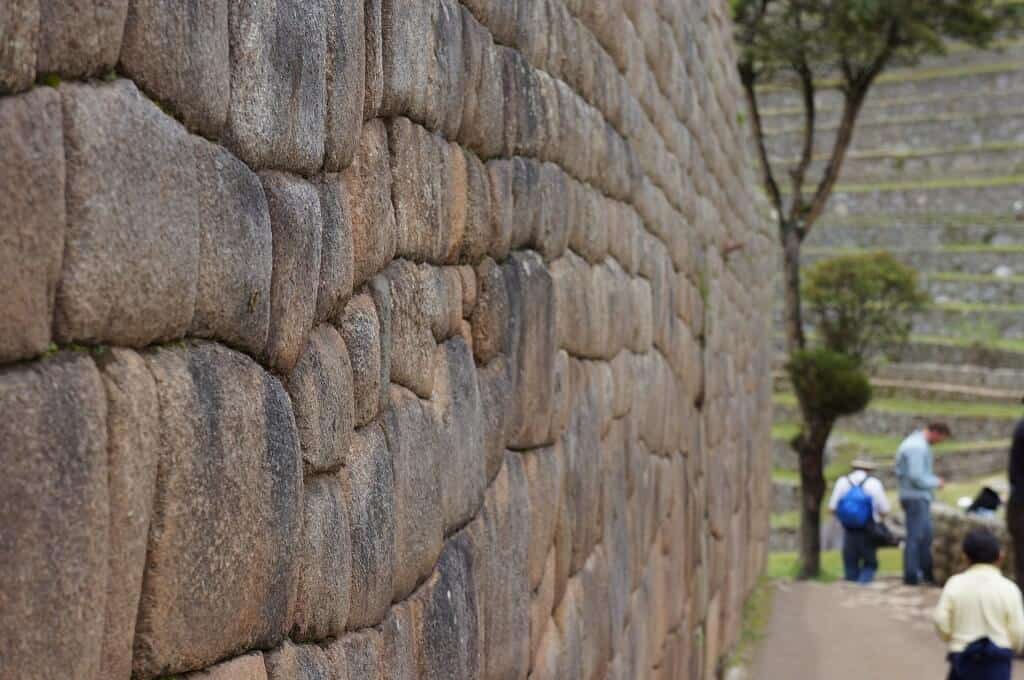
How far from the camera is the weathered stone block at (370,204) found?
2.37m

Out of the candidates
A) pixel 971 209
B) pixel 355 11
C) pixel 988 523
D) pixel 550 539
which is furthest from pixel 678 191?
pixel 971 209

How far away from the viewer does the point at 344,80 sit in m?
2.24

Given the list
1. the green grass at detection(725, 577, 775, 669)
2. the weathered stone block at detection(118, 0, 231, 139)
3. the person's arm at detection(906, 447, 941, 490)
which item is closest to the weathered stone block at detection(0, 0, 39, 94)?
the weathered stone block at detection(118, 0, 231, 139)

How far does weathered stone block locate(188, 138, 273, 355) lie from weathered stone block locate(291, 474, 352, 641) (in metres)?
0.27

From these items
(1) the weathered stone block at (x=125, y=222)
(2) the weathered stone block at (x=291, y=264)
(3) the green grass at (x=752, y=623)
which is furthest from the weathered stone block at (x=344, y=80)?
(3) the green grass at (x=752, y=623)

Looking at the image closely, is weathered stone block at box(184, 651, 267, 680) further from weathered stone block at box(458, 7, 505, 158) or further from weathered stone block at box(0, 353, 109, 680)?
weathered stone block at box(458, 7, 505, 158)

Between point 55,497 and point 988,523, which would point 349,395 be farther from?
point 988,523

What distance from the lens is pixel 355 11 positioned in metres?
2.28

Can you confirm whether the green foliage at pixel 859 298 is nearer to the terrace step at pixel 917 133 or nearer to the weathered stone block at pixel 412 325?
the terrace step at pixel 917 133

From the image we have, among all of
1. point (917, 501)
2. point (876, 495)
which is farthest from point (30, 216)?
point (876, 495)

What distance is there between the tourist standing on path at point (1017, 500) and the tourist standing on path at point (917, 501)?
4117 millimetres

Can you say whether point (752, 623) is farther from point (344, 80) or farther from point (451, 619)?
point (344, 80)

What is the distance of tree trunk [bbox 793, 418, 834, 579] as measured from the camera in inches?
634

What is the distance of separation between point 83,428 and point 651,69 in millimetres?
4712
